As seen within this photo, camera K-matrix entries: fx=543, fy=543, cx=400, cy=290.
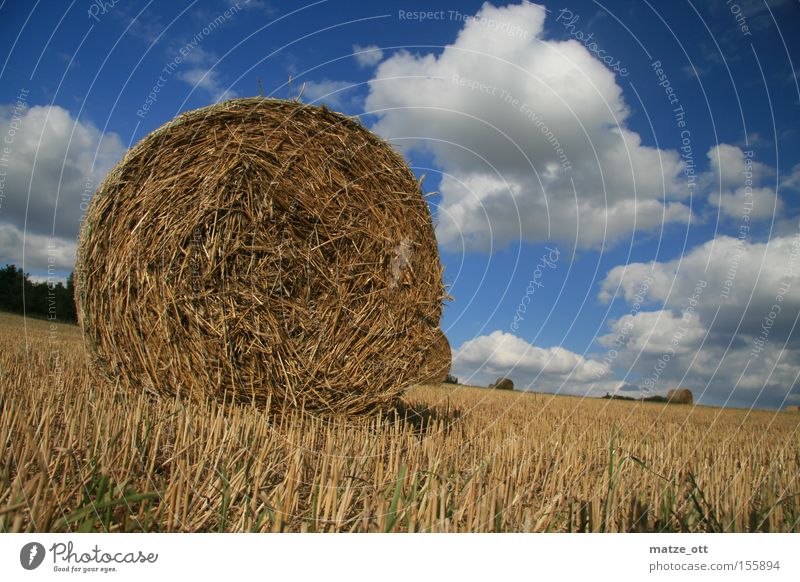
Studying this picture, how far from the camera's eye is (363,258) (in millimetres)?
3775

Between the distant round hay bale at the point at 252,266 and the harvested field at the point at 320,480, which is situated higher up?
the distant round hay bale at the point at 252,266

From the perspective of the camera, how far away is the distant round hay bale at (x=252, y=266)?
3500 mm

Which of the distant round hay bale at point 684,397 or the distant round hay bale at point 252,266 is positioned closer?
the distant round hay bale at point 252,266

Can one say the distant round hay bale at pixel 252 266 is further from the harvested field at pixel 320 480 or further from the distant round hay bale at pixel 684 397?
the distant round hay bale at pixel 684 397

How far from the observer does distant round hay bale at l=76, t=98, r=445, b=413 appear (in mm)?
3500

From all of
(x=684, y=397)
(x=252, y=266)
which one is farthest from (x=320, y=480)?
(x=684, y=397)

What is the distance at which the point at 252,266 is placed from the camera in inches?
139

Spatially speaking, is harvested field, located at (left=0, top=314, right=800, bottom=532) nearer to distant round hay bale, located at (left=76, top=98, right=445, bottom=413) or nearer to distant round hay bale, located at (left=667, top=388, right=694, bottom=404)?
distant round hay bale, located at (left=76, top=98, right=445, bottom=413)

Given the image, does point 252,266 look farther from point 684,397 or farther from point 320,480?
point 684,397

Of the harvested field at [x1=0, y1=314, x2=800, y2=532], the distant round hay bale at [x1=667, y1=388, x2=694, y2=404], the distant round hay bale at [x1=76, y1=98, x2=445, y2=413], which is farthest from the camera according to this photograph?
the distant round hay bale at [x1=667, y1=388, x2=694, y2=404]

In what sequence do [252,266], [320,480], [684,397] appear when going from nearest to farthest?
[320,480] → [252,266] → [684,397]

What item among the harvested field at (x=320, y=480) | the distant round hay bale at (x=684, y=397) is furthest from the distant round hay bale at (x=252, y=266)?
the distant round hay bale at (x=684, y=397)

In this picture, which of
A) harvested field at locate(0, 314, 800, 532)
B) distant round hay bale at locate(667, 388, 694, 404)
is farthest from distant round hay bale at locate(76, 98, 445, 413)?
distant round hay bale at locate(667, 388, 694, 404)

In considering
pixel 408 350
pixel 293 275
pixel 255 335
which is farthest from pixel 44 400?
pixel 408 350
